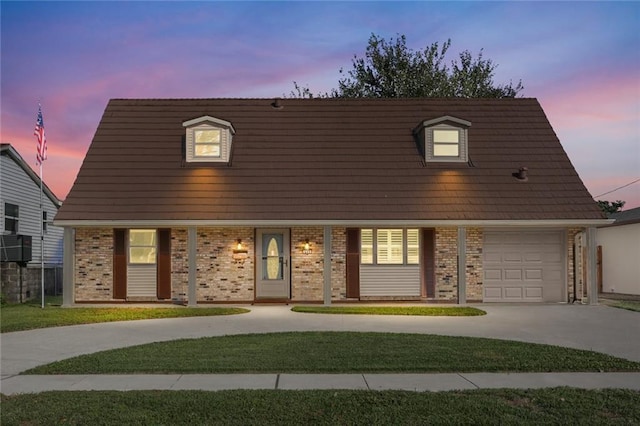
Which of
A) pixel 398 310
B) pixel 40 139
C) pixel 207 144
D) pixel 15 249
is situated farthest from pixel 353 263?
pixel 15 249

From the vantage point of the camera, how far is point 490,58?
34312 mm

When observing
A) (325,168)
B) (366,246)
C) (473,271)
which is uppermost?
(325,168)

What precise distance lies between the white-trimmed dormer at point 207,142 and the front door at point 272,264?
9.74ft

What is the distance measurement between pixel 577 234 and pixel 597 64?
18.7ft

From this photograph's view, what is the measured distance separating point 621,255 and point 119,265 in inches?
751

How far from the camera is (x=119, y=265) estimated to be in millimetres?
17203

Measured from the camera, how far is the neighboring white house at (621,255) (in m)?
21.8

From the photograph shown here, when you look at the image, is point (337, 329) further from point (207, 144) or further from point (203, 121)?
point (203, 121)

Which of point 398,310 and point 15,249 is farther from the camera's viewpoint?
point 15,249

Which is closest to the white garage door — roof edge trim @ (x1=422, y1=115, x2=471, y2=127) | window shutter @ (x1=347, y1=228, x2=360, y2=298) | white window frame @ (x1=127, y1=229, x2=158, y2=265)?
roof edge trim @ (x1=422, y1=115, x2=471, y2=127)

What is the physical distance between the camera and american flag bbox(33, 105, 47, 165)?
17625mm

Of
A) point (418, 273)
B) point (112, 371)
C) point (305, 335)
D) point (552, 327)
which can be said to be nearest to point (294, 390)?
point (112, 371)

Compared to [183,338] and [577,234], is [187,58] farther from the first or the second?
[577,234]

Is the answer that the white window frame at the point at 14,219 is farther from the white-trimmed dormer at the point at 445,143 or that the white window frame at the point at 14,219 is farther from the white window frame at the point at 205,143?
the white-trimmed dormer at the point at 445,143
